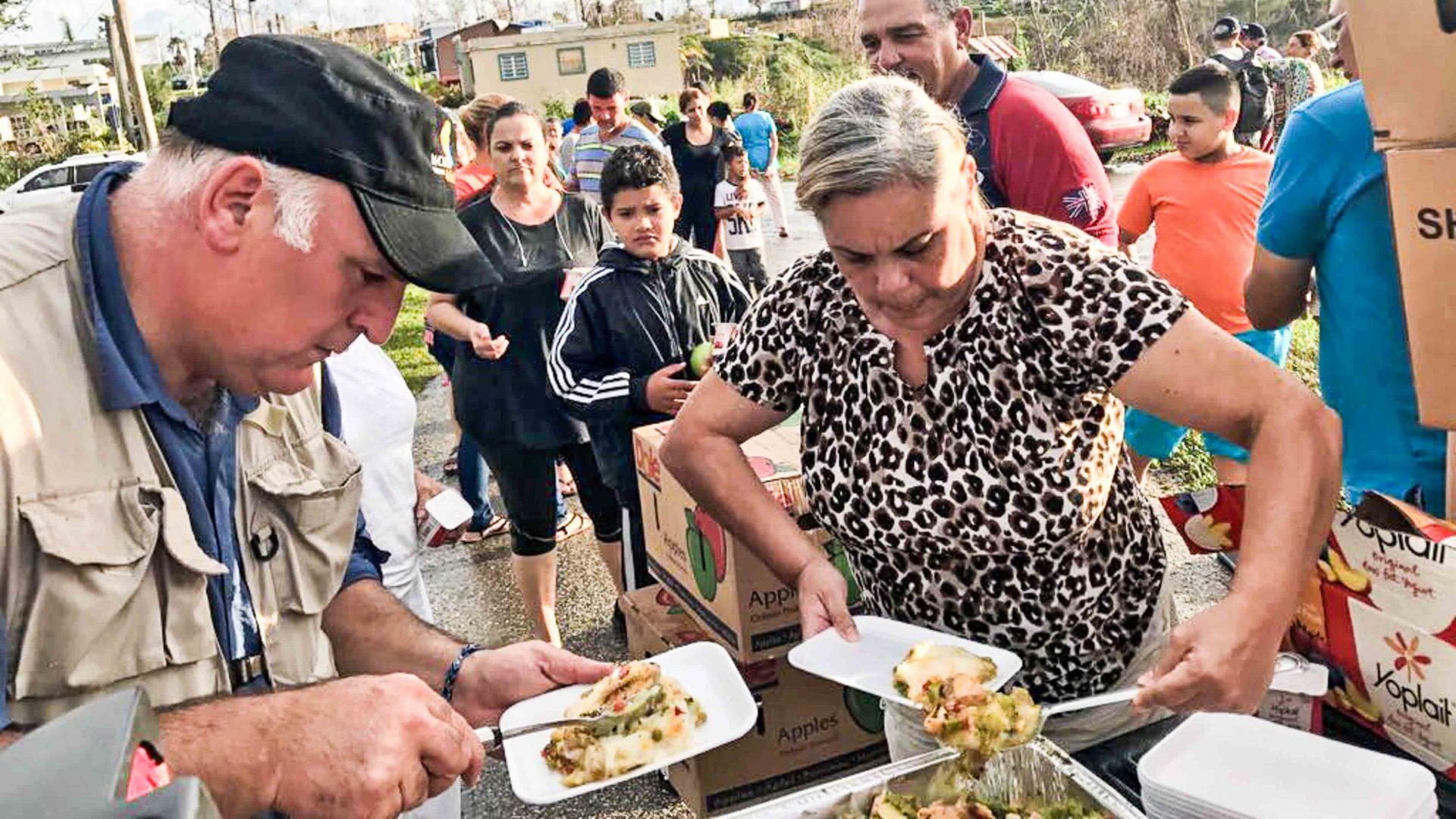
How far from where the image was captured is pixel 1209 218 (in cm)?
401

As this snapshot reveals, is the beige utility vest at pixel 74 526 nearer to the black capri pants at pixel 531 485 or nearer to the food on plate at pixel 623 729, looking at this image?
the food on plate at pixel 623 729

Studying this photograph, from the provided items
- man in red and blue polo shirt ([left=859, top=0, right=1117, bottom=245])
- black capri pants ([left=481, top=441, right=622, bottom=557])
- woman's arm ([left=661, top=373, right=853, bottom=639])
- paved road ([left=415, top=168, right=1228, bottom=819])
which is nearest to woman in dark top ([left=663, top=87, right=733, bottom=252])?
paved road ([left=415, top=168, right=1228, bottom=819])

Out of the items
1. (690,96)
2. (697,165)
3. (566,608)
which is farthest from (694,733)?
(690,96)

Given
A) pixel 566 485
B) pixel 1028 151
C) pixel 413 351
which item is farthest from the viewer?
pixel 413 351

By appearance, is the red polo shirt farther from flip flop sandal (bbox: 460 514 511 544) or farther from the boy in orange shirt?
flip flop sandal (bbox: 460 514 511 544)

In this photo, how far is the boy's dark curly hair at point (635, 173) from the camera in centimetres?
324

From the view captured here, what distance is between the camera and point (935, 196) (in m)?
1.56

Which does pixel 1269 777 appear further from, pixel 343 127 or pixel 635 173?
pixel 635 173

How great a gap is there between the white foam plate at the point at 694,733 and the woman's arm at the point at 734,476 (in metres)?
0.20

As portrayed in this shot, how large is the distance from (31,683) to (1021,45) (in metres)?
26.6

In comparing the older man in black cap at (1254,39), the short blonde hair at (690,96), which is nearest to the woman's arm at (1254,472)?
the short blonde hair at (690,96)

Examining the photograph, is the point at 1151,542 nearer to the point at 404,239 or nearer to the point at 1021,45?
the point at 404,239

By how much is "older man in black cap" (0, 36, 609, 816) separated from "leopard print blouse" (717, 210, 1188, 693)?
658mm

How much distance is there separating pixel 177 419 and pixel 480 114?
11.2 ft
